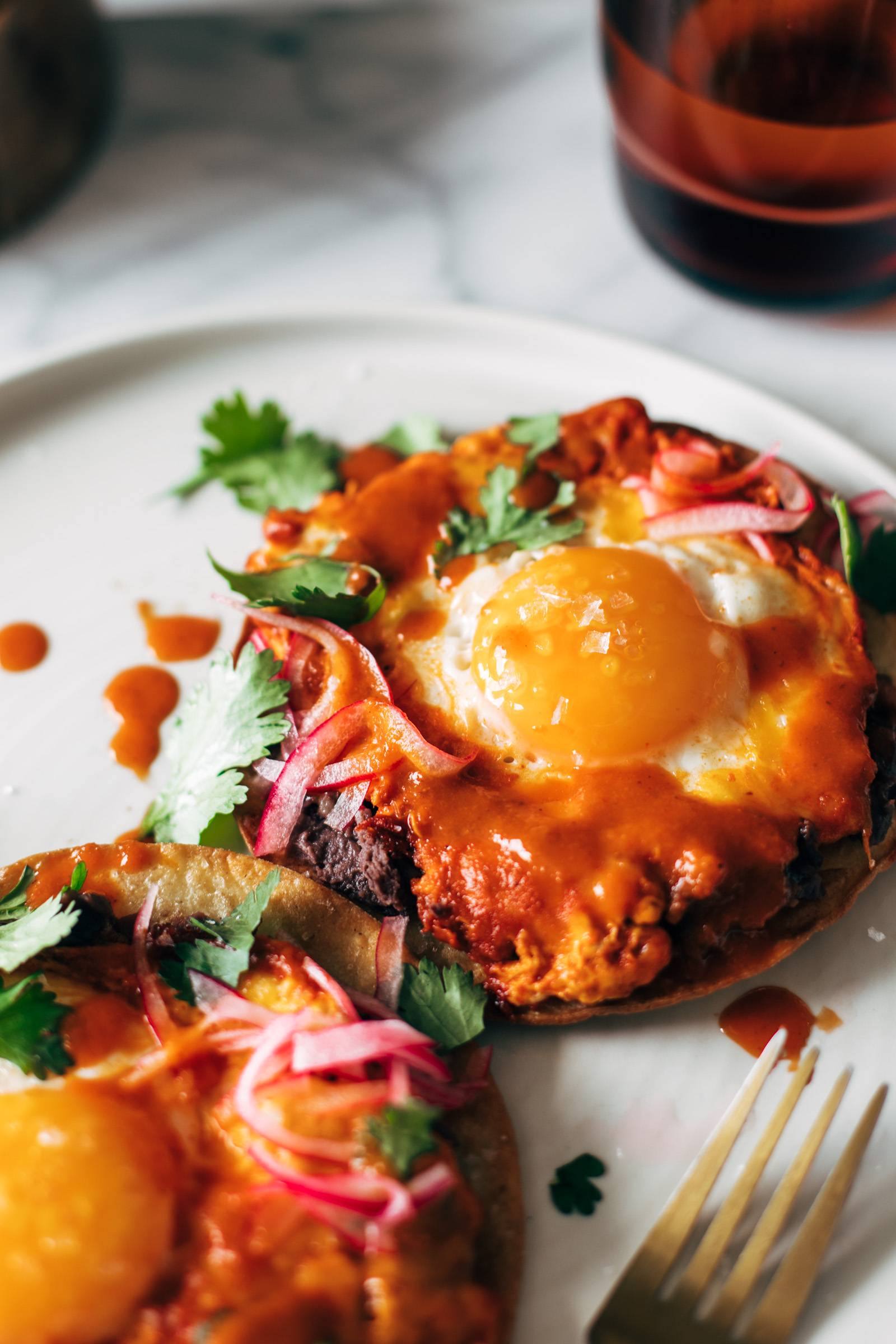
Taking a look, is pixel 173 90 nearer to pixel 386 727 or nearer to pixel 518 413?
pixel 518 413

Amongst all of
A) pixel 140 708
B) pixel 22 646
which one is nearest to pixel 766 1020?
pixel 140 708

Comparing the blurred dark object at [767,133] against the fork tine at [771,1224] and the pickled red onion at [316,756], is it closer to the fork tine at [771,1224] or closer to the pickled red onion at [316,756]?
the pickled red onion at [316,756]

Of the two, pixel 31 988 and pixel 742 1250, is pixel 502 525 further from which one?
pixel 742 1250

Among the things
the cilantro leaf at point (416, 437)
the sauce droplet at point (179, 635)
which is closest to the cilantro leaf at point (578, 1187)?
the sauce droplet at point (179, 635)

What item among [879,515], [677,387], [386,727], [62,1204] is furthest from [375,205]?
[62,1204]

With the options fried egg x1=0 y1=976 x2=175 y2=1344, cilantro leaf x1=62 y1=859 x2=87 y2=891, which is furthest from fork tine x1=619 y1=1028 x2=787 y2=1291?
cilantro leaf x1=62 y1=859 x2=87 y2=891

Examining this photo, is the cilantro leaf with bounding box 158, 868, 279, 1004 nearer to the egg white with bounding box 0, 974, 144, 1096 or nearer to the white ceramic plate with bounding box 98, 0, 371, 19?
the egg white with bounding box 0, 974, 144, 1096
